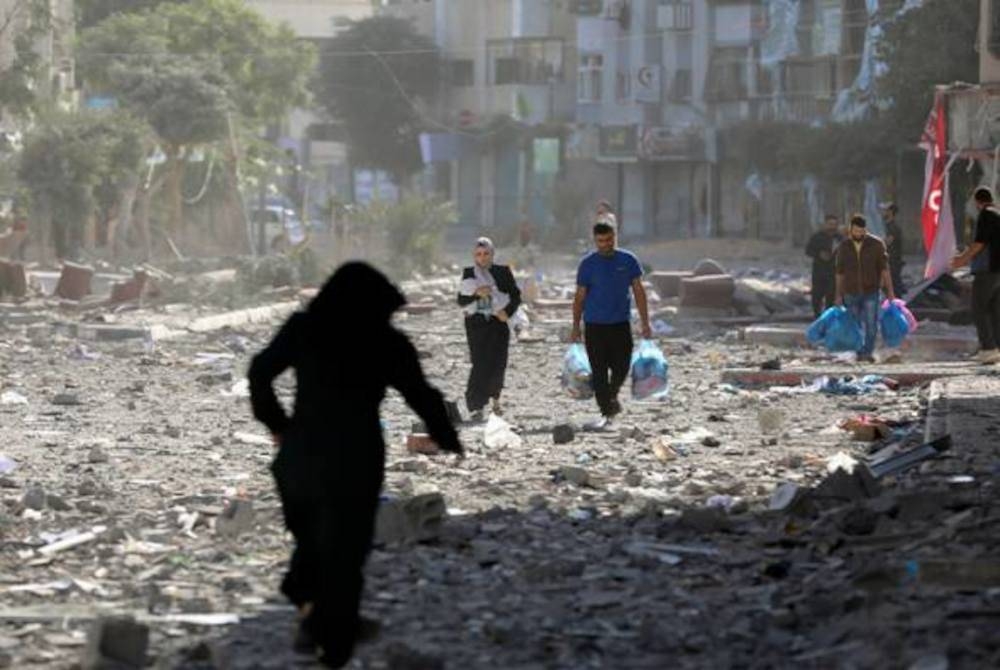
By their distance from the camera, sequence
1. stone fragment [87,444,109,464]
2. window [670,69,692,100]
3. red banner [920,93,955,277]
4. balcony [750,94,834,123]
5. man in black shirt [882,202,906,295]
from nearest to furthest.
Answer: stone fragment [87,444,109,464]
man in black shirt [882,202,906,295]
red banner [920,93,955,277]
balcony [750,94,834,123]
window [670,69,692,100]

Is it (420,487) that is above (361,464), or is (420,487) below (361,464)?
below

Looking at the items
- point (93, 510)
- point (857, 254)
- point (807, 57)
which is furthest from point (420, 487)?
point (807, 57)

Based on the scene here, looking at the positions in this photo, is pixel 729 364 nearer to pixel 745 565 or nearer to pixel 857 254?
pixel 857 254

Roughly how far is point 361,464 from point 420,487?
523 centimetres

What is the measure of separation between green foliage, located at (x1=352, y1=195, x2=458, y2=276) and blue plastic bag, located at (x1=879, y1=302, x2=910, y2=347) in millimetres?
22032

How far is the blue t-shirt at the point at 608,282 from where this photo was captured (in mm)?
16438

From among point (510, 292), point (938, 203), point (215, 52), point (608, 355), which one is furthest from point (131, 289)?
point (215, 52)

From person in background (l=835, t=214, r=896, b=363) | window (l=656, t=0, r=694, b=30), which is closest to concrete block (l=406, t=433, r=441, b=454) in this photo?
person in background (l=835, t=214, r=896, b=363)

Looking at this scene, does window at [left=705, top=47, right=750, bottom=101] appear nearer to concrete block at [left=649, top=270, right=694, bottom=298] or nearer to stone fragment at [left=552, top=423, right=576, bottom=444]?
concrete block at [left=649, top=270, right=694, bottom=298]

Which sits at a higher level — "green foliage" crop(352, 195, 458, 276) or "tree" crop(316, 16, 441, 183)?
"tree" crop(316, 16, 441, 183)

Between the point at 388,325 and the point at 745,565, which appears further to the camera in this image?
the point at 745,565

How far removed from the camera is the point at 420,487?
13.0 metres

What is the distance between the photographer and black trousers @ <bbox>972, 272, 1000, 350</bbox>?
2139 centimetres

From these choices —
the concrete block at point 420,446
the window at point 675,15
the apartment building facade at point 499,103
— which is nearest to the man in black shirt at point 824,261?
the concrete block at point 420,446
